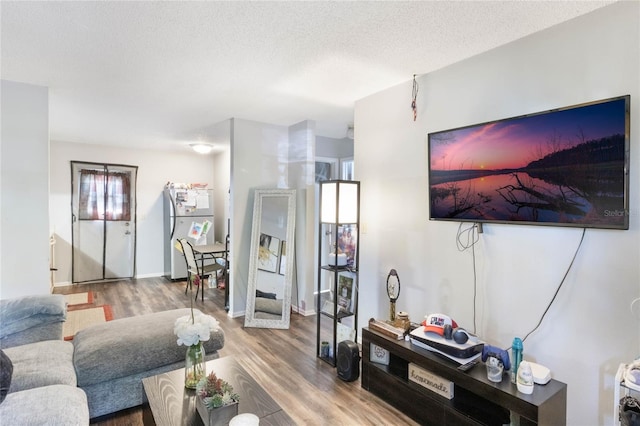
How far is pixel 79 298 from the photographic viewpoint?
467cm

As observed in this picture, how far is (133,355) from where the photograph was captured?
211 centimetres

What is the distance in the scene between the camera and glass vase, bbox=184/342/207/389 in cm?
171

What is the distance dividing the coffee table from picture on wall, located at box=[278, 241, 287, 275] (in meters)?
2.05

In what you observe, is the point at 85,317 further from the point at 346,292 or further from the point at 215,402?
the point at 215,402

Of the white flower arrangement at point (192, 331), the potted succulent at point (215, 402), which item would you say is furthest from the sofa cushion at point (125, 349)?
the potted succulent at point (215, 402)

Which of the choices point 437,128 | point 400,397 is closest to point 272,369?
point 400,397

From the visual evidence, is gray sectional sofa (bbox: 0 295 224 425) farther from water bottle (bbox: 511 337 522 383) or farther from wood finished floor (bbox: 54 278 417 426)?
water bottle (bbox: 511 337 522 383)

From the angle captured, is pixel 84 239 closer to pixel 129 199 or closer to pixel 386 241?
pixel 129 199

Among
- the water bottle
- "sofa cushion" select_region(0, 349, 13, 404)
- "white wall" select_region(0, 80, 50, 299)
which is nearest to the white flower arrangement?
"sofa cushion" select_region(0, 349, 13, 404)

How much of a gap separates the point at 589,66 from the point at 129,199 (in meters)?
6.41

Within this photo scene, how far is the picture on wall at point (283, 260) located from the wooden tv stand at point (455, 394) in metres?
1.69

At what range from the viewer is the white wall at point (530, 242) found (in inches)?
65.1

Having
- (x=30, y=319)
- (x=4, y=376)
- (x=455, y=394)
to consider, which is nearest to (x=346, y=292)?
(x=455, y=394)

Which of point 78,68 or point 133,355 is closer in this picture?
point 133,355
